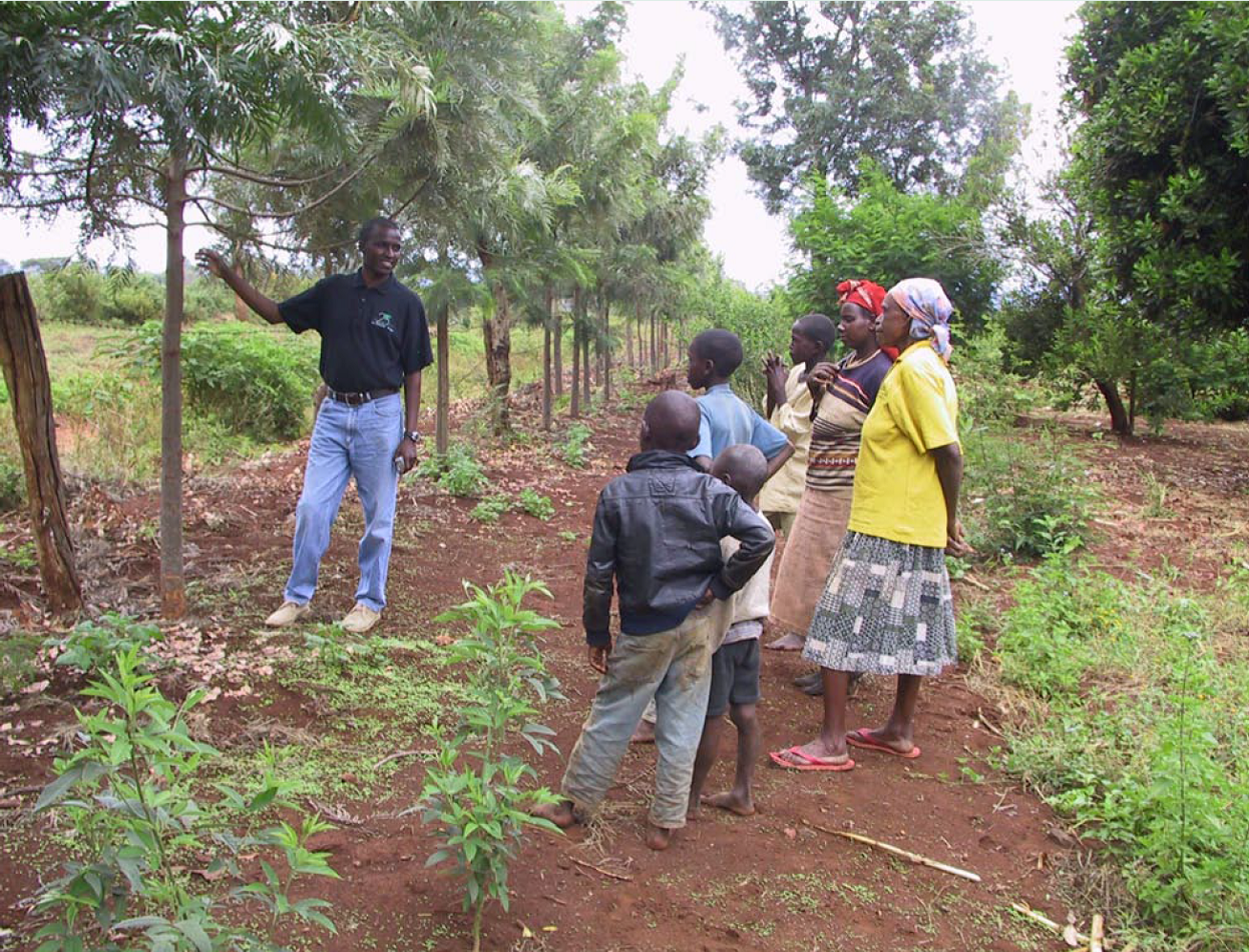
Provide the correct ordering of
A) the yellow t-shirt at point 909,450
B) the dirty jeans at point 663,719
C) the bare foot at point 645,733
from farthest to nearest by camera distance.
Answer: the bare foot at point 645,733, the yellow t-shirt at point 909,450, the dirty jeans at point 663,719

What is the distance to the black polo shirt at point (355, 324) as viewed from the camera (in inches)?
172

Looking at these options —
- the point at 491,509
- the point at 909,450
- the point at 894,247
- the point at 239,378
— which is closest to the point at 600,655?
the point at 909,450

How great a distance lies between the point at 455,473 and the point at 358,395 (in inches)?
142

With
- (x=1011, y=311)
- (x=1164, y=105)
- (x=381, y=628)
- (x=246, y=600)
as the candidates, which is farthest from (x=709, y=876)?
(x=1011, y=311)

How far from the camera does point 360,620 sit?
4.53 metres

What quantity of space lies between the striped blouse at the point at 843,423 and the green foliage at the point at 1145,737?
1.26 m

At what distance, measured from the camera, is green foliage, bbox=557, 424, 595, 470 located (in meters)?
10.9

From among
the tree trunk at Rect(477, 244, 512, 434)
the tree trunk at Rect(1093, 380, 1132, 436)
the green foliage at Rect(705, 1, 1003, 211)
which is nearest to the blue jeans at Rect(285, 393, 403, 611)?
the tree trunk at Rect(477, 244, 512, 434)

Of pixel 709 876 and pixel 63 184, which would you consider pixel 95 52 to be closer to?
pixel 63 184

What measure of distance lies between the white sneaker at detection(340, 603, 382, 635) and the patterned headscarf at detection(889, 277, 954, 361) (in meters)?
2.74

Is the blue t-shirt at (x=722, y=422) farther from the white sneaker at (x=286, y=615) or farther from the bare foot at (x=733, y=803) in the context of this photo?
the white sneaker at (x=286, y=615)

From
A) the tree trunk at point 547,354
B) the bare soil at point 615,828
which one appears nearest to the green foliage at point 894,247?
the tree trunk at point 547,354

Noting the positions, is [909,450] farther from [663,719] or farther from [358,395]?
[358,395]

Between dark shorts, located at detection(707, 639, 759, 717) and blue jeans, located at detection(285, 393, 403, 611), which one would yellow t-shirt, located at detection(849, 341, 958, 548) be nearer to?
dark shorts, located at detection(707, 639, 759, 717)
